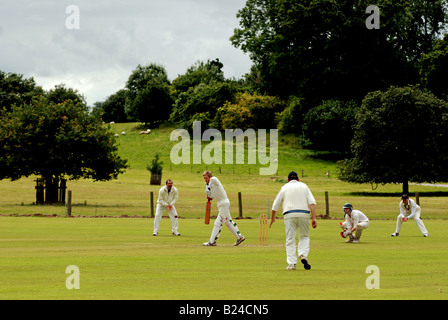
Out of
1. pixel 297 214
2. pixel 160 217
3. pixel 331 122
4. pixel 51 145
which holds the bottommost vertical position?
pixel 160 217

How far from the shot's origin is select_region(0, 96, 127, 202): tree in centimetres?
5297

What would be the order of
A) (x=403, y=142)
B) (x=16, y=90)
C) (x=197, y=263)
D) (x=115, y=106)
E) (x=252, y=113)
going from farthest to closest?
1. (x=115, y=106)
2. (x=16, y=90)
3. (x=252, y=113)
4. (x=403, y=142)
5. (x=197, y=263)

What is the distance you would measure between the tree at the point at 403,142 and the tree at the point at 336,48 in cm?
2293

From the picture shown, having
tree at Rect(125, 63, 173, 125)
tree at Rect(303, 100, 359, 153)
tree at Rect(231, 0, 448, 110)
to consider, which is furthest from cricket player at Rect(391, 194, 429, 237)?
tree at Rect(125, 63, 173, 125)

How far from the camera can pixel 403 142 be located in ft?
223

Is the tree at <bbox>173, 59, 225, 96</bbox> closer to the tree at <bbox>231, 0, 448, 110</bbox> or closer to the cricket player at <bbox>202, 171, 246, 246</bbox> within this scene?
the tree at <bbox>231, 0, 448, 110</bbox>

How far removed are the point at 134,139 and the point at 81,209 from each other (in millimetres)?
58270

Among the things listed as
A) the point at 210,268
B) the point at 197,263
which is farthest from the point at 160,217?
the point at 210,268

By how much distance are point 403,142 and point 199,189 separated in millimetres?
19807

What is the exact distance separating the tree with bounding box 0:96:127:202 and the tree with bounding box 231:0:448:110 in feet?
142

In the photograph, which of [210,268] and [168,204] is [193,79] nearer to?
[168,204]

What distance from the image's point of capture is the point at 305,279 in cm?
1493
